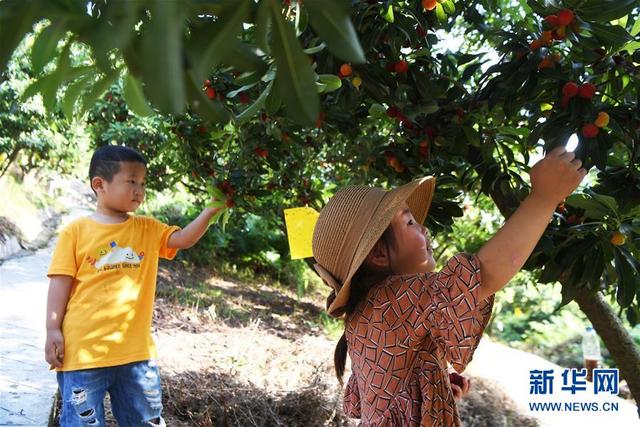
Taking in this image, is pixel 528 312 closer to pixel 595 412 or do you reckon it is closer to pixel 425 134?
pixel 595 412

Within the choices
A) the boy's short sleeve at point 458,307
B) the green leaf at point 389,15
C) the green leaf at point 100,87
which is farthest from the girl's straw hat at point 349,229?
the green leaf at point 100,87

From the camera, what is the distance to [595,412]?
4.21 metres

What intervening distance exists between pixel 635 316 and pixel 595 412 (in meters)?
2.50

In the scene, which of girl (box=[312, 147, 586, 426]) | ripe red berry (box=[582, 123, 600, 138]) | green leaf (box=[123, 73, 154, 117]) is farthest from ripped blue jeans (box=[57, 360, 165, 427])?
ripe red berry (box=[582, 123, 600, 138])

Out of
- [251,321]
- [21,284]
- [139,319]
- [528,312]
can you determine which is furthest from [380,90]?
[528,312]

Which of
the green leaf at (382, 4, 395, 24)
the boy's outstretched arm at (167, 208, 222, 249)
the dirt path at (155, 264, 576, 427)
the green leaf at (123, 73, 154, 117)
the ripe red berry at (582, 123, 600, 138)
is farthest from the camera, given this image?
the dirt path at (155, 264, 576, 427)

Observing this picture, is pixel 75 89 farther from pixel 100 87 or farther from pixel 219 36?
pixel 219 36

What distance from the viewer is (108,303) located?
2.09m

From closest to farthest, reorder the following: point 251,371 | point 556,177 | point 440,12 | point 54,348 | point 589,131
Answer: point 556,177
point 589,131
point 440,12
point 54,348
point 251,371

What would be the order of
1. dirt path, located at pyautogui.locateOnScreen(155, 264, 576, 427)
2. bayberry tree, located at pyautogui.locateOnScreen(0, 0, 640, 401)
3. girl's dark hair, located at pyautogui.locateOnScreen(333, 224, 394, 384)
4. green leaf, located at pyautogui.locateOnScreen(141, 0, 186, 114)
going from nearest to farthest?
green leaf, located at pyautogui.locateOnScreen(141, 0, 186, 114)
bayberry tree, located at pyautogui.locateOnScreen(0, 0, 640, 401)
girl's dark hair, located at pyautogui.locateOnScreen(333, 224, 394, 384)
dirt path, located at pyautogui.locateOnScreen(155, 264, 576, 427)

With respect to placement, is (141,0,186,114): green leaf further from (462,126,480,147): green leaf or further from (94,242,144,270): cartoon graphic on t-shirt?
(94,242,144,270): cartoon graphic on t-shirt

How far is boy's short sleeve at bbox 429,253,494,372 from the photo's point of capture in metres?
1.25

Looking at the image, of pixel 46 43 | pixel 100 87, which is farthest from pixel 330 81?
pixel 46 43

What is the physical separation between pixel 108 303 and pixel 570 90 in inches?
62.5
